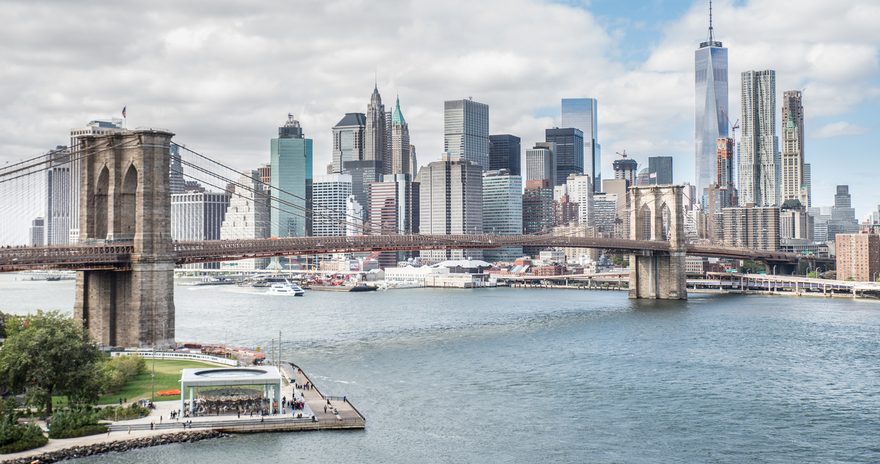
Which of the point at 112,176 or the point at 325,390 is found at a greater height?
the point at 112,176

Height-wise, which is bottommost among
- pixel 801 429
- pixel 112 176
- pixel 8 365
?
pixel 801 429

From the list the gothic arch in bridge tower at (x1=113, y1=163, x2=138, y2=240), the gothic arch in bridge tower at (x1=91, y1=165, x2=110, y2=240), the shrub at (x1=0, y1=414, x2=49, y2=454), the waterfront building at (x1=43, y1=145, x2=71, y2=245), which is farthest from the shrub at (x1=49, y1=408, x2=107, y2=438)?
the waterfront building at (x1=43, y1=145, x2=71, y2=245)

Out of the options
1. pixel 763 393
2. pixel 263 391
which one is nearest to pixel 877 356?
pixel 763 393

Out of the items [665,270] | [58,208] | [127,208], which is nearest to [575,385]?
[127,208]

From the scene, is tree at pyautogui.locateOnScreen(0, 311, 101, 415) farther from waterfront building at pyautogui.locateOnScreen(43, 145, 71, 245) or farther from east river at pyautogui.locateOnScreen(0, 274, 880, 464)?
waterfront building at pyautogui.locateOnScreen(43, 145, 71, 245)

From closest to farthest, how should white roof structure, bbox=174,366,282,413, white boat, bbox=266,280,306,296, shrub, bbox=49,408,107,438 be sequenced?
shrub, bbox=49,408,107,438, white roof structure, bbox=174,366,282,413, white boat, bbox=266,280,306,296

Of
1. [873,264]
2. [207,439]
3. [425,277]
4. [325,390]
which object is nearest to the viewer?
[207,439]

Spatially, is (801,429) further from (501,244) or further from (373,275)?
(373,275)
